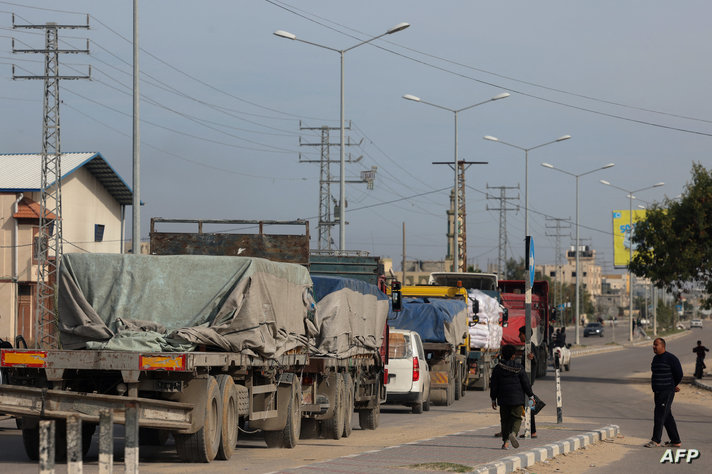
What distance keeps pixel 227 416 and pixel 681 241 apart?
27863mm

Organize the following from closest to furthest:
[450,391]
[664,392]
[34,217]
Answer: [664,392]
[450,391]
[34,217]

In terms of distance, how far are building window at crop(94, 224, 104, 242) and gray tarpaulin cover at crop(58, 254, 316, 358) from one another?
142 ft

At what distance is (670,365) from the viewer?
17.4m

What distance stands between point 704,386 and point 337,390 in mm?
21699

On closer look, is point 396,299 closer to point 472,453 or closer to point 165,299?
point 472,453

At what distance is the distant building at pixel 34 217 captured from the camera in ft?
162

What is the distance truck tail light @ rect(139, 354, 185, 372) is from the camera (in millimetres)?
12695

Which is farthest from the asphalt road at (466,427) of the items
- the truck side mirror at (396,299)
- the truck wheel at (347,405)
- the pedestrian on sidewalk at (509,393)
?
the truck side mirror at (396,299)

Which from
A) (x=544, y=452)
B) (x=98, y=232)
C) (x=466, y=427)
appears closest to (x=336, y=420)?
(x=466, y=427)

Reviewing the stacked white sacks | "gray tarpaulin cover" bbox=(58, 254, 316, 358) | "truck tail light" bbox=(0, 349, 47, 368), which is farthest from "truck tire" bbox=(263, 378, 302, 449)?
the stacked white sacks

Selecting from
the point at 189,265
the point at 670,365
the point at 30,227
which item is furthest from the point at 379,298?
the point at 30,227

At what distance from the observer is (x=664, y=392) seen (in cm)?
1716

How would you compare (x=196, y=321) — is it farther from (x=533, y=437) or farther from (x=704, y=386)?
(x=704, y=386)

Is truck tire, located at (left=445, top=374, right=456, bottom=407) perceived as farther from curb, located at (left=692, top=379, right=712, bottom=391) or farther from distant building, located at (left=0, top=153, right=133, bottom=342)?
distant building, located at (left=0, top=153, right=133, bottom=342)
